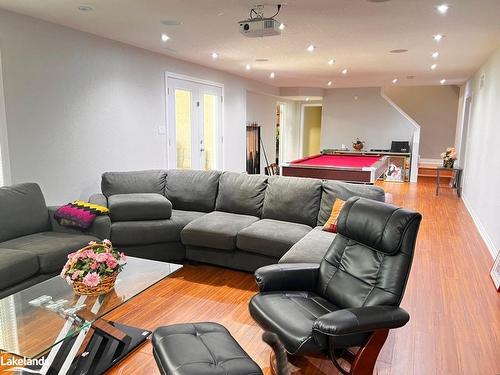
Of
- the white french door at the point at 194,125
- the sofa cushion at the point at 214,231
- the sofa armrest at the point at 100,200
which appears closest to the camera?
the sofa cushion at the point at 214,231

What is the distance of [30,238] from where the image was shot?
10.2 feet

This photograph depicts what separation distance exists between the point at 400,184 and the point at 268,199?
22.1ft

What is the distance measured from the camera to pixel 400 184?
951 cm

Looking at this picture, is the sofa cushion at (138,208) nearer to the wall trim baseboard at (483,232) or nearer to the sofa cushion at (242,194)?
the sofa cushion at (242,194)

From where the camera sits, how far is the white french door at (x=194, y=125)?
243 inches

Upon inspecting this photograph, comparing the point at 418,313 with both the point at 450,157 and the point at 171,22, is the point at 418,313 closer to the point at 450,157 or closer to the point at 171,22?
the point at 171,22

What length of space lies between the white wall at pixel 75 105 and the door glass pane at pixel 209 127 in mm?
1150

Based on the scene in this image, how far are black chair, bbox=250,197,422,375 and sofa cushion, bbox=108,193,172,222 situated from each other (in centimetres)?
178

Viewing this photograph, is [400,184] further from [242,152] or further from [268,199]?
[268,199]

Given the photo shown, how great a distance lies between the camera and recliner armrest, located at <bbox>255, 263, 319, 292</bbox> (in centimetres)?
229

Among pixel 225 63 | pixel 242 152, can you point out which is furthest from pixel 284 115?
pixel 225 63

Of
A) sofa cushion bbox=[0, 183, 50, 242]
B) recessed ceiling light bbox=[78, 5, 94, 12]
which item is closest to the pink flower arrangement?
sofa cushion bbox=[0, 183, 50, 242]

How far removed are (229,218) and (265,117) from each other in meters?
6.86

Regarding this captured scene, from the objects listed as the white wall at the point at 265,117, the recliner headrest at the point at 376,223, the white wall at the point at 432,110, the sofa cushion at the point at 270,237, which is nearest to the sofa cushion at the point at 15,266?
the sofa cushion at the point at 270,237
